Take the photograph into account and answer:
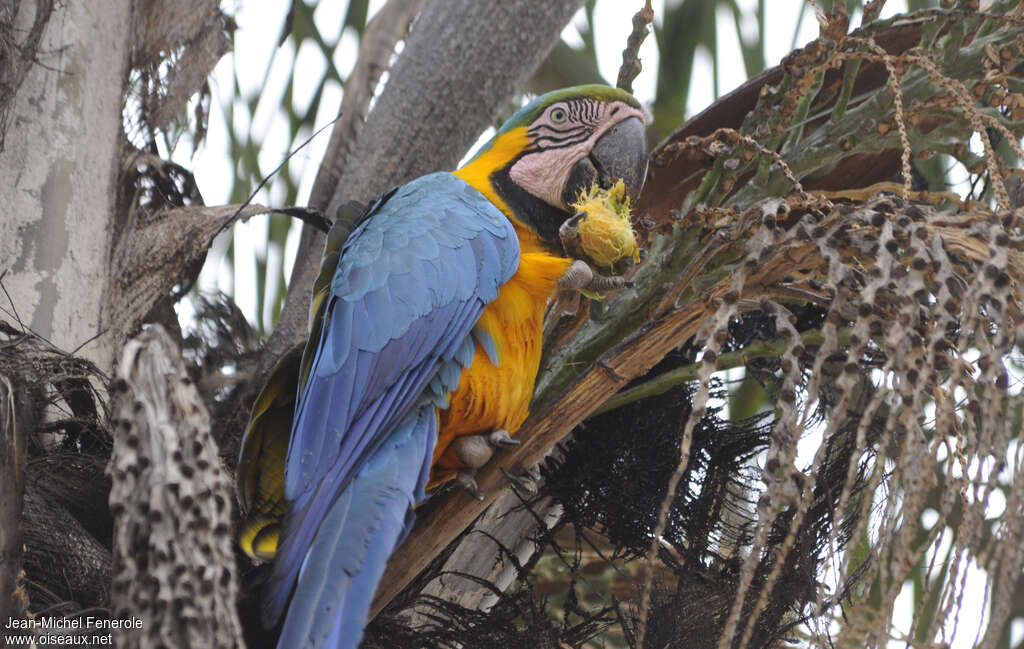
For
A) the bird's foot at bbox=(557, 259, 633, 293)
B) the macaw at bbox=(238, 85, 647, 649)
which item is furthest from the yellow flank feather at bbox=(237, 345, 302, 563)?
the bird's foot at bbox=(557, 259, 633, 293)

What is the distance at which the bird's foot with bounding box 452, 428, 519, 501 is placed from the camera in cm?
156

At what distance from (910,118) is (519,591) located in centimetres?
98

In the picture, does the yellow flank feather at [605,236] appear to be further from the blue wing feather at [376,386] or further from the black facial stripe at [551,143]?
the black facial stripe at [551,143]

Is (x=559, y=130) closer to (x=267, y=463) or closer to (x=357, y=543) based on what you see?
(x=267, y=463)

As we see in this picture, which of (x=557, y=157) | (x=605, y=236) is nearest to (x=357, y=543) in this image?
(x=605, y=236)

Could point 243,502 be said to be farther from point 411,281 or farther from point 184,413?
point 184,413

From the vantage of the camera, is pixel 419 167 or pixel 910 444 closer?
pixel 910 444

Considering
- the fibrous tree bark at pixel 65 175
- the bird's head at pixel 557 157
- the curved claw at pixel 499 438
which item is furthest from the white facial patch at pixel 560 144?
the fibrous tree bark at pixel 65 175

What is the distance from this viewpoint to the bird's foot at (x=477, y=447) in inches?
61.4

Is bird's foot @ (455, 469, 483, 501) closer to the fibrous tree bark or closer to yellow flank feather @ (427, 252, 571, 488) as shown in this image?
yellow flank feather @ (427, 252, 571, 488)

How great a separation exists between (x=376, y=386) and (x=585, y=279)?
13.6 inches

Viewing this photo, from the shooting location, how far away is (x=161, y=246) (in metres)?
1.86

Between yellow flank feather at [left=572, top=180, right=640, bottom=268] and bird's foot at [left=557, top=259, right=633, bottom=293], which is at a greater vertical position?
yellow flank feather at [left=572, top=180, right=640, bottom=268]

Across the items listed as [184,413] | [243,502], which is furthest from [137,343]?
[243,502]
